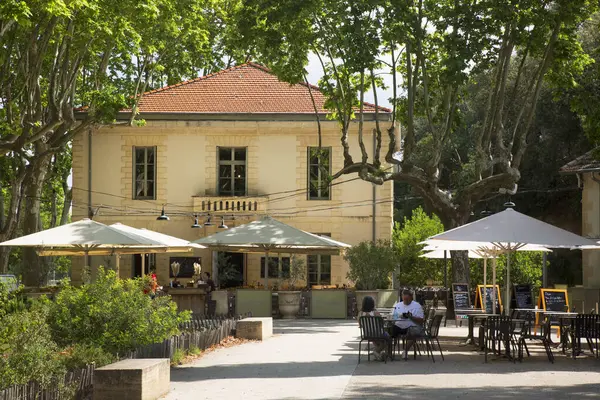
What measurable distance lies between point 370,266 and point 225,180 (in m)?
8.02

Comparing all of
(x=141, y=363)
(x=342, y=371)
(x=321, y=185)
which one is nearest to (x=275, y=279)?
(x=321, y=185)

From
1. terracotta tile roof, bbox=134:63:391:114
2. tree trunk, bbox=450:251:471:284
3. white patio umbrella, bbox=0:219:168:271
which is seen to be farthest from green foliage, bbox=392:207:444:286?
white patio umbrella, bbox=0:219:168:271

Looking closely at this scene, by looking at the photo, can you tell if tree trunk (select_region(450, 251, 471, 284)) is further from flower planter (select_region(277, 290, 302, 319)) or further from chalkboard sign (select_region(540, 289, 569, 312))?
chalkboard sign (select_region(540, 289, 569, 312))

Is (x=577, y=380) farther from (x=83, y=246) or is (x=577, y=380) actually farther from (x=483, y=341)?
(x=83, y=246)

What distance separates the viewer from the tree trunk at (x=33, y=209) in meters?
35.4

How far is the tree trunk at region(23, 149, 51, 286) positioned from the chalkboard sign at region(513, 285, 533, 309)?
16.5 meters

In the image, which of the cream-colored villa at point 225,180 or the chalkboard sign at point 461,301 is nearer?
the chalkboard sign at point 461,301

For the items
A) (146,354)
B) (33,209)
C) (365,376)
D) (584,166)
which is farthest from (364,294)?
(146,354)

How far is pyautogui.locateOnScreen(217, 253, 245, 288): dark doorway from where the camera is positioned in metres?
36.5

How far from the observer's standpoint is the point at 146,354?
1420 cm

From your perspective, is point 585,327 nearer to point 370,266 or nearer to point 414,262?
point 370,266

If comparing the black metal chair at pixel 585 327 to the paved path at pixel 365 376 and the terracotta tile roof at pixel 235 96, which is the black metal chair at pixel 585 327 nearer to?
the paved path at pixel 365 376

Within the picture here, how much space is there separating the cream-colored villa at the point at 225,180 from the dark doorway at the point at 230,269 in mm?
58

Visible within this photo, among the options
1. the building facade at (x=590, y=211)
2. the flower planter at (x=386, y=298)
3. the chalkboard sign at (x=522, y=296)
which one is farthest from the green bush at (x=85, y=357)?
the building facade at (x=590, y=211)
